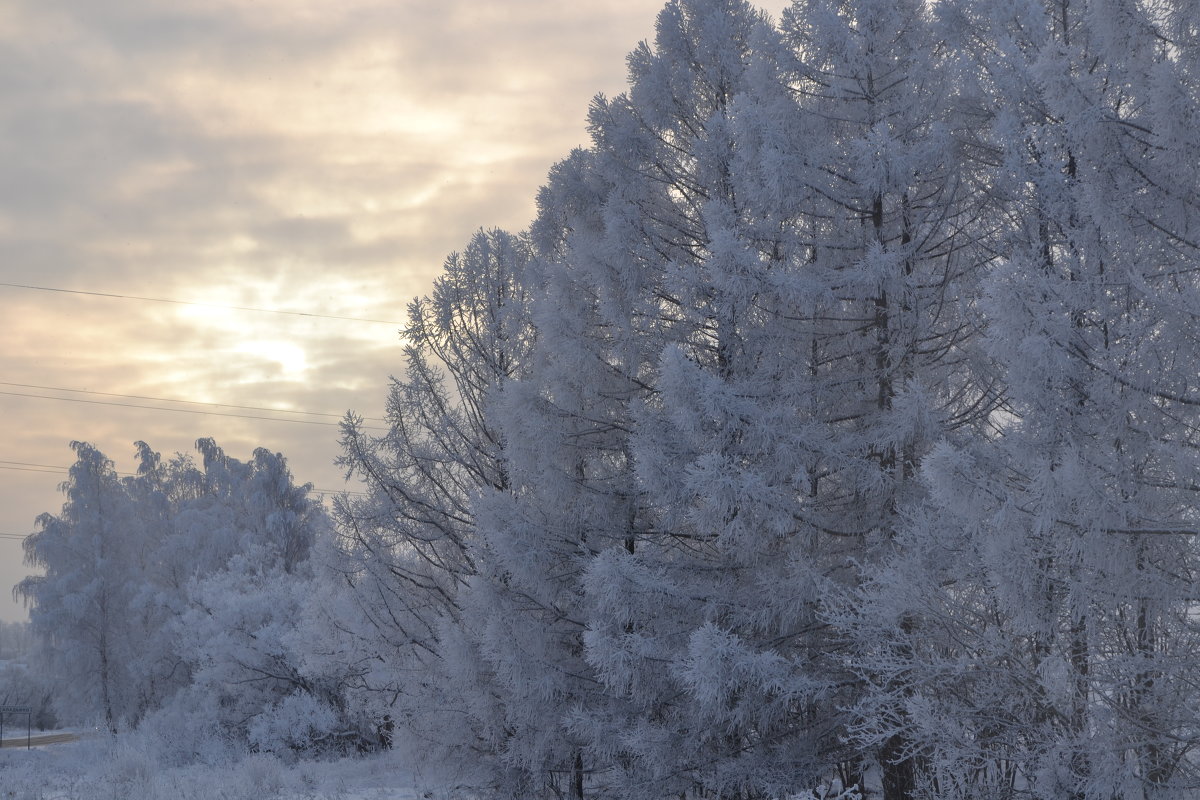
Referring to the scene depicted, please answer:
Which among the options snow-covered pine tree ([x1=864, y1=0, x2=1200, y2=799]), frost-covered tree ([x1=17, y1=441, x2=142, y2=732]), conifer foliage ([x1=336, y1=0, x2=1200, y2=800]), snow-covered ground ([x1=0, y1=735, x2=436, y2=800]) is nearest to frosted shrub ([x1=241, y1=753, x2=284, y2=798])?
snow-covered ground ([x1=0, y1=735, x2=436, y2=800])

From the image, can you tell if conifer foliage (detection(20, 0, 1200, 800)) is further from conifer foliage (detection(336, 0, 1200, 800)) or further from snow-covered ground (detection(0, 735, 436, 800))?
snow-covered ground (detection(0, 735, 436, 800))

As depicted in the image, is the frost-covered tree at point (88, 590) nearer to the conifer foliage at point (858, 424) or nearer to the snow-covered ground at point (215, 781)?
the snow-covered ground at point (215, 781)

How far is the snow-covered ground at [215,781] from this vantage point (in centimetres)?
1472

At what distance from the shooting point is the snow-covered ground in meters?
14.7

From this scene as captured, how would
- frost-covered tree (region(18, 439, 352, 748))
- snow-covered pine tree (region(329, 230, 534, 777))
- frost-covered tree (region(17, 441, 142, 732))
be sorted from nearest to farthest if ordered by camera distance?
snow-covered pine tree (region(329, 230, 534, 777)) < frost-covered tree (region(18, 439, 352, 748)) < frost-covered tree (region(17, 441, 142, 732))

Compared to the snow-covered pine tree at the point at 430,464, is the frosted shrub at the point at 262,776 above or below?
below

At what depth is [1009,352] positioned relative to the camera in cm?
729

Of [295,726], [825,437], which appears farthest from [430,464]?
[295,726]

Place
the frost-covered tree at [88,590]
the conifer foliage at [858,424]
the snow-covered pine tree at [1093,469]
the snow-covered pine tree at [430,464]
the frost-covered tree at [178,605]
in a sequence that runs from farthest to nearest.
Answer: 1. the frost-covered tree at [88,590]
2. the frost-covered tree at [178,605]
3. the snow-covered pine tree at [430,464]
4. the conifer foliage at [858,424]
5. the snow-covered pine tree at [1093,469]

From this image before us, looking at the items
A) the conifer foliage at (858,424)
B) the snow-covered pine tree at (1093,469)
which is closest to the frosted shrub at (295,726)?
the conifer foliage at (858,424)

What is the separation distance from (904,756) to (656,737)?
2.72 meters

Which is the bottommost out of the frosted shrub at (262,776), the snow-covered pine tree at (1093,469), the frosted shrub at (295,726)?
the frosted shrub at (295,726)

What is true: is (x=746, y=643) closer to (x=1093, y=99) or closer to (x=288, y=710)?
(x=1093, y=99)

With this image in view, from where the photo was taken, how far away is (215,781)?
1627 cm
